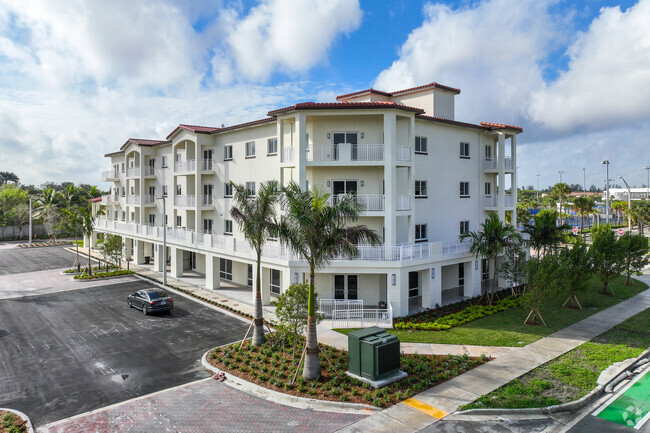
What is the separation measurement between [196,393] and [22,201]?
7843 cm

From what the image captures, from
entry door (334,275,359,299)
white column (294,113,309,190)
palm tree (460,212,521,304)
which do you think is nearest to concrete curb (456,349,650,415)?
palm tree (460,212,521,304)

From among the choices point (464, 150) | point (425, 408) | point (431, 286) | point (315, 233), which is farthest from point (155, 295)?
point (464, 150)

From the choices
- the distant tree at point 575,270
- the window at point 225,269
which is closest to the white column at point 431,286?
the distant tree at point 575,270

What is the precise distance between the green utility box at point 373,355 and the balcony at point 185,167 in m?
23.5

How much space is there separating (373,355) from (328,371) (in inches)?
84.3

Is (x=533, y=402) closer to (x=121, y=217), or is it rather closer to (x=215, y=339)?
(x=215, y=339)

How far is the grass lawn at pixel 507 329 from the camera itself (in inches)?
743

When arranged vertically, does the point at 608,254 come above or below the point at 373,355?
above

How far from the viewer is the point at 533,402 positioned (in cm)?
1286

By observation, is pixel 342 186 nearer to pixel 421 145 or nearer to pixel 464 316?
pixel 421 145

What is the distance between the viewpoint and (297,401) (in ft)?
43.6

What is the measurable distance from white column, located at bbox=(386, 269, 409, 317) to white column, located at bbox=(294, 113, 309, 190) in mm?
7035

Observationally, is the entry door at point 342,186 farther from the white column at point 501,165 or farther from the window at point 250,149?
the white column at point 501,165

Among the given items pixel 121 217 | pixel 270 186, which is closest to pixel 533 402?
pixel 270 186
